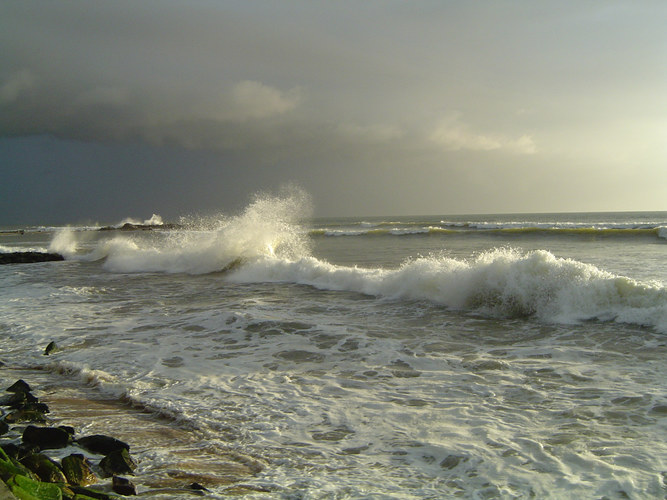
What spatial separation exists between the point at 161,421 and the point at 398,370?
2.80 metres

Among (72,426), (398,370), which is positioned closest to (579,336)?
(398,370)

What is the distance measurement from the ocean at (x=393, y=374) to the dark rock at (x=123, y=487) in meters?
0.13

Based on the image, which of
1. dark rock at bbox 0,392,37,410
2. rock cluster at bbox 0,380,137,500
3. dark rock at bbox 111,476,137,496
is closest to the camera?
rock cluster at bbox 0,380,137,500

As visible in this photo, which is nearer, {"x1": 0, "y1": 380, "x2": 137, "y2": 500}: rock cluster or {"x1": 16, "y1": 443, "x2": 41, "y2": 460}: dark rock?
{"x1": 0, "y1": 380, "x2": 137, "y2": 500}: rock cluster

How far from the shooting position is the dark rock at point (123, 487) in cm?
306

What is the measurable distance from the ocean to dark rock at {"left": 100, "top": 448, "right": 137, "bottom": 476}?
0.38 feet

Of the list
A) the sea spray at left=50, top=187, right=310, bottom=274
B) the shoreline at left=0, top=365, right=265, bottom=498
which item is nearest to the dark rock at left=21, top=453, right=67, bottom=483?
the shoreline at left=0, top=365, right=265, bottom=498

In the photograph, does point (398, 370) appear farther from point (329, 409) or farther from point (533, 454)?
point (533, 454)

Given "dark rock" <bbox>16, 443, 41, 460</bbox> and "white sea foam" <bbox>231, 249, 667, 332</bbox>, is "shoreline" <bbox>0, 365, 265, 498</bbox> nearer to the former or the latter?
"dark rock" <bbox>16, 443, 41, 460</bbox>

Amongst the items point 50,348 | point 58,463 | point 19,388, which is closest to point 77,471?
point 58,463

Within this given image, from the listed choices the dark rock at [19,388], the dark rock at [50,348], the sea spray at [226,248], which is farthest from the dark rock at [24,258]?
the dark rock at [19,388]

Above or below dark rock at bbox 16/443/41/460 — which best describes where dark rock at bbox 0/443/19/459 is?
above

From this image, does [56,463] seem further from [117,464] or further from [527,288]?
[527,288]

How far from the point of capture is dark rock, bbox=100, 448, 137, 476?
336 cm
